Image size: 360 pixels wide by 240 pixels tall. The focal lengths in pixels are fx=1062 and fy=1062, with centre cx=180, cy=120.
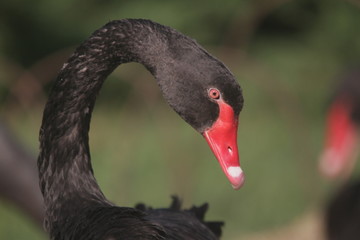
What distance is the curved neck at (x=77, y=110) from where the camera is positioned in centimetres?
249

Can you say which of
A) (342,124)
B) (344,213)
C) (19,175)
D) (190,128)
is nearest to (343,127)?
(342,124)

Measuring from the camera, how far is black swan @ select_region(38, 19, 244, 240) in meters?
2.36

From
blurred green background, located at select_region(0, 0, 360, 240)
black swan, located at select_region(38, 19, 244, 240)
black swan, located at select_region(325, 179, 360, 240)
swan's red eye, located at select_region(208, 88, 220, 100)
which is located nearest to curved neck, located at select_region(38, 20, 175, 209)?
black swan, located at select_region(38, 19, 244, 240)

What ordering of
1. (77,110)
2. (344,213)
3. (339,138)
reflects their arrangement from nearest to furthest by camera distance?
(77,110)
(344,213)
(339,138)

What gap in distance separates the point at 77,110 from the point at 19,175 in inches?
80.2

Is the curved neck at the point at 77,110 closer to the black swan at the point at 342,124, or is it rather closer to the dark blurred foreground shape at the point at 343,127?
the dark blurred foreground shape at the point at 343,127

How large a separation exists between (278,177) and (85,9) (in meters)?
2.51

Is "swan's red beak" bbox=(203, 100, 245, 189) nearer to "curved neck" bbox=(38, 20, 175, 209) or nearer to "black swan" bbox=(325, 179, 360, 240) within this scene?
"curved neck" bbox=(38, 20, 175, 209)

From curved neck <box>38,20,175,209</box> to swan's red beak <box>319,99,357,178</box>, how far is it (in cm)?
318

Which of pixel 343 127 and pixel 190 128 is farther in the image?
pixel 190 128

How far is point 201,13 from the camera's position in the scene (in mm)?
8180

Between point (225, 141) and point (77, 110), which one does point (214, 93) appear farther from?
point (77, 110)

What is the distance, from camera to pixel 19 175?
4.56 m

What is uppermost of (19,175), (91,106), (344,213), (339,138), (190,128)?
(190,128)
